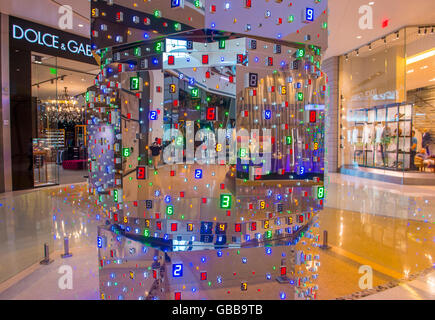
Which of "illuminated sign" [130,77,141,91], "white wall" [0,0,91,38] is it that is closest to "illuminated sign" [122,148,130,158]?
"illuminated sign" [130,77,141,91]

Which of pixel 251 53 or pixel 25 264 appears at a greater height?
pixel 251 53

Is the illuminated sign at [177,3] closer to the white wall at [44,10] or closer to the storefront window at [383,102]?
the white wall at [44,10]

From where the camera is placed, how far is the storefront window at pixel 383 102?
934 centimetres

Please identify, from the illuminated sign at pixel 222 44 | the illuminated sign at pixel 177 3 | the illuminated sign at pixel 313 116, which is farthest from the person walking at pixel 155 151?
the illuminated sign at pixel 313 116

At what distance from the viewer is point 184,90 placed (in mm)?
2205

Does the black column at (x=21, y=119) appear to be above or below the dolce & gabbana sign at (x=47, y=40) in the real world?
below

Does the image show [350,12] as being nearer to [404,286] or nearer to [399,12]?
[399,12]

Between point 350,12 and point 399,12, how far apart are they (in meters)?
1.35

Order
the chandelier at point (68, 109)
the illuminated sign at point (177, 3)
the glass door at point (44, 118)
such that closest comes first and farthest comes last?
the illuminated sign at point (177, 3), the glass door at point (44, 118), the chandelier at point (68, 109)

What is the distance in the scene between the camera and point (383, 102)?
33.1 ft

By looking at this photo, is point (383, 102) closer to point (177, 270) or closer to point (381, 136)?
point (381, 136)

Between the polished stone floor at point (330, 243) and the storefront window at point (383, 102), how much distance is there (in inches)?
167

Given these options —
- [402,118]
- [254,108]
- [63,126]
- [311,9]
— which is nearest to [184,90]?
[254,108]

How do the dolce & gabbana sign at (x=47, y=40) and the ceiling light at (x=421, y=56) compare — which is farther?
the ceiling light at (x=421, y=56)
